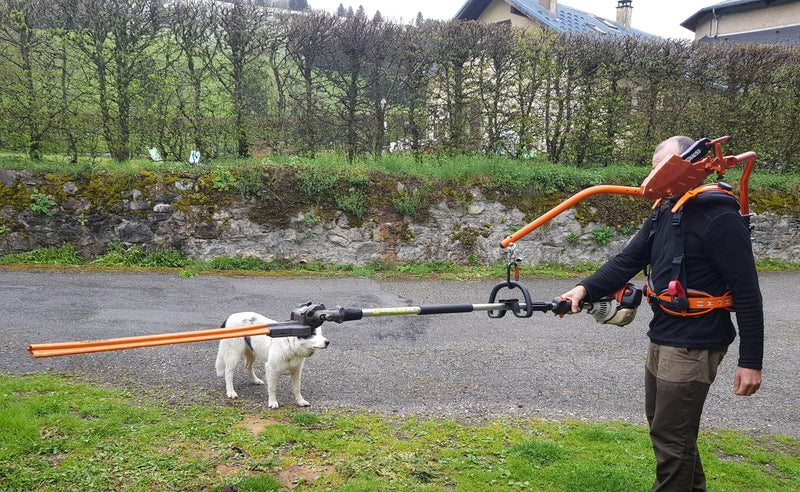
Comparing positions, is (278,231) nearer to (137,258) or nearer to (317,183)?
(317,183)

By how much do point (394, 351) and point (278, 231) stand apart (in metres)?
5.03

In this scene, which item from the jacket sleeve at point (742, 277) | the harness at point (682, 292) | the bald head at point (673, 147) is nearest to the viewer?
the jacket sleeve at point (742, 277)

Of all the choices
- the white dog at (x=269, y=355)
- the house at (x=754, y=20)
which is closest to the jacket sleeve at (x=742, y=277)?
the white dog at (x=269, y=355)

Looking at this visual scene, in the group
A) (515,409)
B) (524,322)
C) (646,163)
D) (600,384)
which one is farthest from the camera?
(646,163)

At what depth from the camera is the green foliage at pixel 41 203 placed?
10.4 meters

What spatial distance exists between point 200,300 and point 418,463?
572 cm

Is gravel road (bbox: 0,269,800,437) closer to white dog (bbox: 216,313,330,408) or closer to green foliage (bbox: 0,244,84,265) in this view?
white dog (bbox: 216,313,330,408)

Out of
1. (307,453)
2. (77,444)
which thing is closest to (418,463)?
(307,453)

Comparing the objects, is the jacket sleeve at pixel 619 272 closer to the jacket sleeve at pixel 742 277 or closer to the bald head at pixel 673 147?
the bald head at pixel 673 147

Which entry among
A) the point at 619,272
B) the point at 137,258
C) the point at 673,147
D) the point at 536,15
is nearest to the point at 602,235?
the point at 619,272

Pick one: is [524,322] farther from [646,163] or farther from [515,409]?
[646,163]

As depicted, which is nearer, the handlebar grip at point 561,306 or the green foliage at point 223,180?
the handlebar grip at point 561,306

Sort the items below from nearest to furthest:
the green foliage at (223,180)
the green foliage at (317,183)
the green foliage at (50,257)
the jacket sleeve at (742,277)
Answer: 1. the jacket sleeve at (742,277)
2. the green foliage at (50,257)
3. the green foliage at (223,180)
4. the green foliage at (317,183)

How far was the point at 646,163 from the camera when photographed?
1352cm
